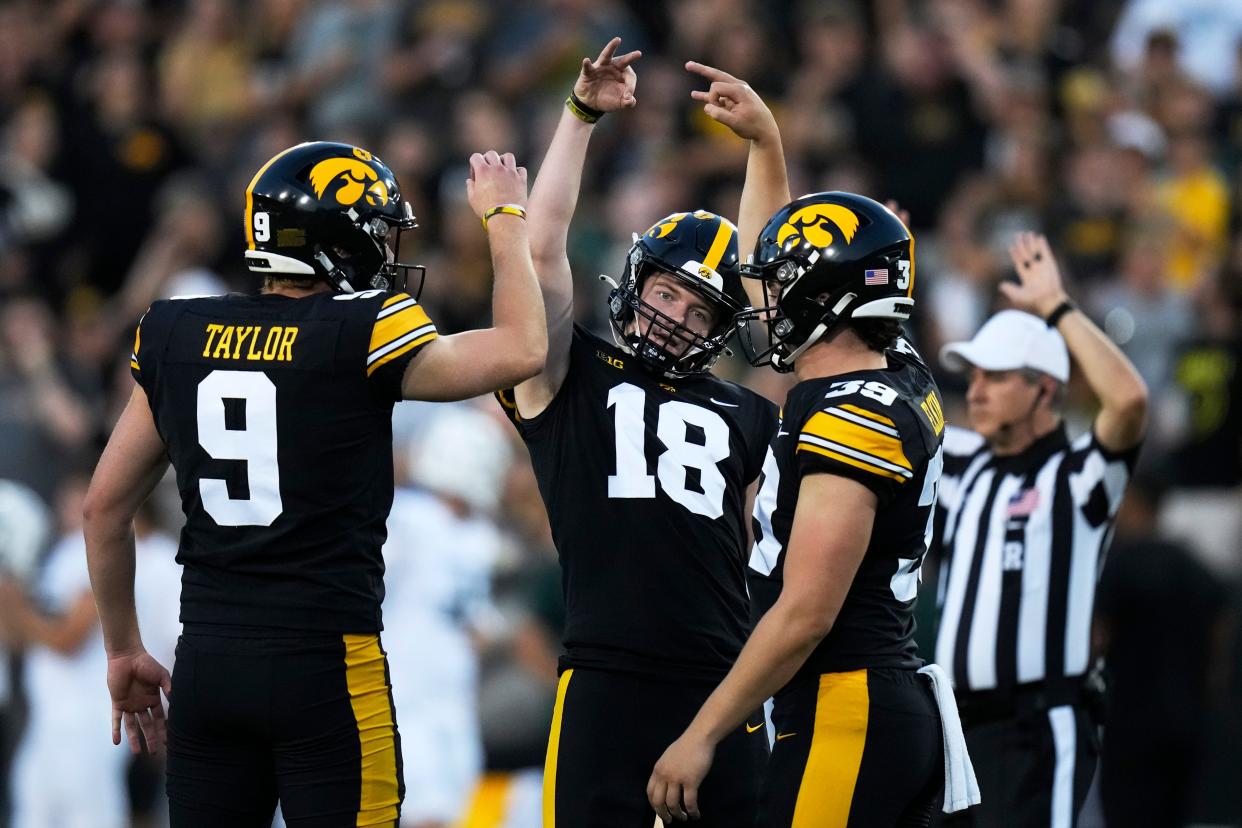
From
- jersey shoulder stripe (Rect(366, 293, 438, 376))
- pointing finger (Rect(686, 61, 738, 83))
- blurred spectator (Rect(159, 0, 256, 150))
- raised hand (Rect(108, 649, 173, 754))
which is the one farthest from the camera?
blurred spectator (Rect(159, 0, 256, 150))

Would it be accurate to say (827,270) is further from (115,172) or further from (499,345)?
(115,172)

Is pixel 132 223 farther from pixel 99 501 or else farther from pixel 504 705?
pixel 99 501

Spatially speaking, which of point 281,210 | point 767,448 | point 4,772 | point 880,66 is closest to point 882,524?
point 767,448

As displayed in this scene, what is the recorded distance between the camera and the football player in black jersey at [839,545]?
4.37m

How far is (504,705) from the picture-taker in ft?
30.1

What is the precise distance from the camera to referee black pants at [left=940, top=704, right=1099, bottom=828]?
19.7 feet

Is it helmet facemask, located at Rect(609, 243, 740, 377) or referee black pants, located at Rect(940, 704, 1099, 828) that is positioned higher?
helmet facemask, located at Rect(609, 243, 740, 377)

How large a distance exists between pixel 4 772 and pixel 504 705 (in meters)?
2.99

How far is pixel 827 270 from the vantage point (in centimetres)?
469

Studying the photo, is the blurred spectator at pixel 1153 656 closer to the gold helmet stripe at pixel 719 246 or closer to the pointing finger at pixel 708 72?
the pointing finger at pixel 708 72

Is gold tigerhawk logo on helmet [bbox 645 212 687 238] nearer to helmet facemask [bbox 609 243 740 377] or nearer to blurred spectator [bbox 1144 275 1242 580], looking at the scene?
helmet facemask [bbox 609 243 740 377]

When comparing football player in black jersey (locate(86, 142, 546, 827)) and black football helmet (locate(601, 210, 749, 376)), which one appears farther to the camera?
black football helmet (locate(601, 210, 749, 376))

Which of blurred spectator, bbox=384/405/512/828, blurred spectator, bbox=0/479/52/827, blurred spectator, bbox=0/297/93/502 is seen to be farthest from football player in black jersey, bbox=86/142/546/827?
blurred spectator, bbox=0/297/93/502

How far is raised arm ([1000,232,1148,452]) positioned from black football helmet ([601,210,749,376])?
1612 millimetres
